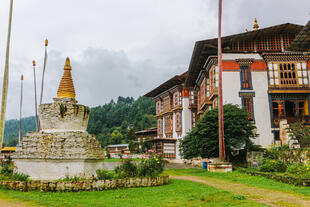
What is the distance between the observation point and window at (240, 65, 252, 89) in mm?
25844

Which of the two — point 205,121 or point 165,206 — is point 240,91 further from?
point 165,206

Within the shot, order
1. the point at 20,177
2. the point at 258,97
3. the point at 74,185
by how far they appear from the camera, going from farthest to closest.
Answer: the point at 258,97
the point at 20,177
the point at 74,185

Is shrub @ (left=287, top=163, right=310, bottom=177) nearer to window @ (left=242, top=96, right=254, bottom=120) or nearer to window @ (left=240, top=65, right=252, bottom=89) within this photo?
window @ (left=242, top=96, right=254, bottom=120)

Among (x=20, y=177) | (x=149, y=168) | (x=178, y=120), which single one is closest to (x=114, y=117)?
(x=178, y=120)

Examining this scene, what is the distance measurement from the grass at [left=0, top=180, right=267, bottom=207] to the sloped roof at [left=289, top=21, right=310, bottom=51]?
5953mm

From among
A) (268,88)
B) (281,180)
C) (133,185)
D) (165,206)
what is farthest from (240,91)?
(165,206)

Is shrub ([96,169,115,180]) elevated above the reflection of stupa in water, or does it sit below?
below

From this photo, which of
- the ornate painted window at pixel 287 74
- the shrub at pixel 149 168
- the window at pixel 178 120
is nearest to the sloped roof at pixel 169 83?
the window at pixel 178 120

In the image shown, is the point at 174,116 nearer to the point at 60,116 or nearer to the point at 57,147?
the point at 60,116

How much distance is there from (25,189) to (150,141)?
116 feet

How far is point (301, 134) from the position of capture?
71.3 feet

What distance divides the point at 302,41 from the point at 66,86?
9953mm

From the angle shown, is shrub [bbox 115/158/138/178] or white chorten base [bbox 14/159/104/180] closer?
white chorten base [bbox 14/159/104/180]

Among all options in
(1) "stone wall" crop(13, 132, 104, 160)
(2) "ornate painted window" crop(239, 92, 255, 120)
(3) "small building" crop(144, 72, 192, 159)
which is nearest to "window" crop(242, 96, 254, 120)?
(2) "ornate painted window" crop(239, 92, 255, 120)
